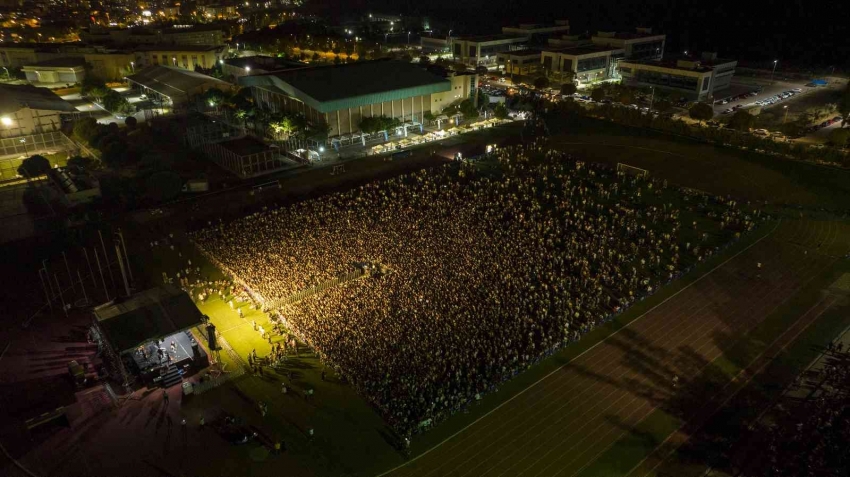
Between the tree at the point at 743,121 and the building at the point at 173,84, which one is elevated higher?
the building at the point at 173,84

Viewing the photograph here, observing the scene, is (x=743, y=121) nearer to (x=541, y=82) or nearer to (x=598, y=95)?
(x=598, y=95)

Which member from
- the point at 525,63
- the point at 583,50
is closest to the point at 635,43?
the point at 583,50

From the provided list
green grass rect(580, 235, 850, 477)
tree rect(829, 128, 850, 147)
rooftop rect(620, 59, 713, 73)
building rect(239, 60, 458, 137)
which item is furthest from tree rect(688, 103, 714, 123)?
green grass rect(580, 235, 850, 477)

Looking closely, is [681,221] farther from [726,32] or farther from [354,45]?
[726,32]

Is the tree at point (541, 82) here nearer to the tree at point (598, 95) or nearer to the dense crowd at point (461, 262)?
the tree at point (598, 95)

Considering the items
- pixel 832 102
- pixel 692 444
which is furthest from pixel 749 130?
pixel 692 444

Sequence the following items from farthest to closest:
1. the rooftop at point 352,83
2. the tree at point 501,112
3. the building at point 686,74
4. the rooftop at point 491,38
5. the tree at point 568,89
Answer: the rooftop at point 491,38, the tree at point 568,89, the building at point 686,74, the tree at point 501,112, the rooftop at point 352,83

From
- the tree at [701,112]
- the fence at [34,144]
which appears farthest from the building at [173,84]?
the tree at [701,112]
